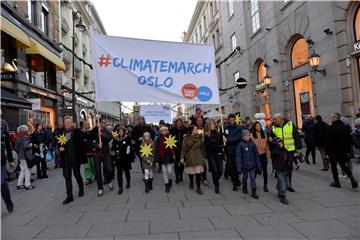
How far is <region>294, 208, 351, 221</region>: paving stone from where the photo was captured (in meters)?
Result: 4.86

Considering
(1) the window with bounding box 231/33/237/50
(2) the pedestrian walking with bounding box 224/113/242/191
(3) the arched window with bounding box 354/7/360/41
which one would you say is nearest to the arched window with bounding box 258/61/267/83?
(1) the window with bounding box 231/33/237/50

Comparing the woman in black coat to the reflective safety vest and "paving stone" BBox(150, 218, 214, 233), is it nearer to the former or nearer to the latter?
"paving stone" BBox(150, 218, 214, 233)

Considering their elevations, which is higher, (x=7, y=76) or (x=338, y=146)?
(x=7, y=76)

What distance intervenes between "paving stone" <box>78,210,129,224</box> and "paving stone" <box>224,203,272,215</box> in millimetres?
2003

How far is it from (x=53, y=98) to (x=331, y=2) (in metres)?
17.2

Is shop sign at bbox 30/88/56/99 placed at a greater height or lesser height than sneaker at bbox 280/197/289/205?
greater

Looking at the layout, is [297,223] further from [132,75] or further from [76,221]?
[132,75]

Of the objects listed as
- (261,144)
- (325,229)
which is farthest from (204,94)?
(325,229)

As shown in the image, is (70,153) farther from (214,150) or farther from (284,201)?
(284,201)

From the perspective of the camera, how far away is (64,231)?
454 cm

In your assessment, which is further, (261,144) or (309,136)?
(309,136)

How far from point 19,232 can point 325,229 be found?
4.78m

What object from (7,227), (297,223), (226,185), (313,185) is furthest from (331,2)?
(7,227)

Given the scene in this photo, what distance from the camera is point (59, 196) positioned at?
23.0ft
